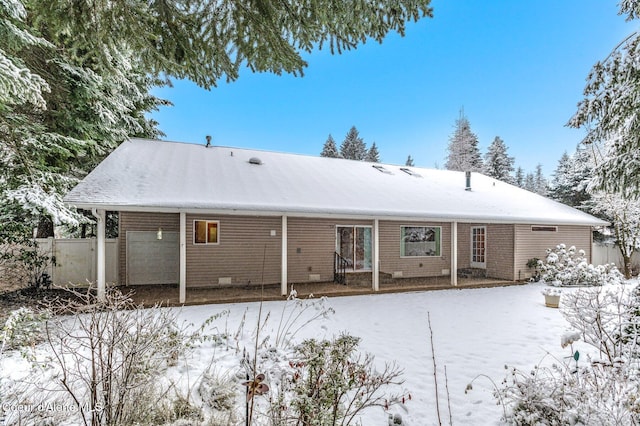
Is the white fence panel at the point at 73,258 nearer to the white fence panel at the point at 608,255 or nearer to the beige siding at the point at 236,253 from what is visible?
the beige siding at the point at 236,253

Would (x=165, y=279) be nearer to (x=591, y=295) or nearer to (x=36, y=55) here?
(x=36, y=55)

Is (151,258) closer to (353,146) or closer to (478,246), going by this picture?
(478,246)

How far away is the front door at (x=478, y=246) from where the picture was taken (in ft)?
44.6

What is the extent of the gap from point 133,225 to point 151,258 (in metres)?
1.19

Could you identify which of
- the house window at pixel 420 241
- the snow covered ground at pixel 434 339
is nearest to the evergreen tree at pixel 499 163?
the house window at pixel 420 241

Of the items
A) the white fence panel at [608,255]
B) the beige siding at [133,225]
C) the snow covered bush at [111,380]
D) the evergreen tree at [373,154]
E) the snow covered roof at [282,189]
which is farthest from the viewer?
the evergreen tree at [373,154]

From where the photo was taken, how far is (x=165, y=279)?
1090 cm

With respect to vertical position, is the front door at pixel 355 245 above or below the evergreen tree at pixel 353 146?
below

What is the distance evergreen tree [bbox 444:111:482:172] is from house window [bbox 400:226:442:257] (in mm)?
18251

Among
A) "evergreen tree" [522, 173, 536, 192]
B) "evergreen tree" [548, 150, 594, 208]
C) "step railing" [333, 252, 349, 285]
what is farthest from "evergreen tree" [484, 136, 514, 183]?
"step railing" [333, 252, 349, 285]

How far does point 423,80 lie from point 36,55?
17.3 m

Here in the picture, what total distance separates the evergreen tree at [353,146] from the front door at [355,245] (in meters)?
24.8

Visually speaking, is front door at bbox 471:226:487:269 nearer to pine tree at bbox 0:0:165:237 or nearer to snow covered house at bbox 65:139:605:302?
snow covered house at bbox 65:139:605:302

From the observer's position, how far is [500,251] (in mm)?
12859
